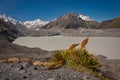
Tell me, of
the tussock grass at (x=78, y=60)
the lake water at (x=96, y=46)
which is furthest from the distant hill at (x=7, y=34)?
the tussock grass at (x=78, y=60)

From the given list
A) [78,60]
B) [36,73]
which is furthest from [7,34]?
[36,73]

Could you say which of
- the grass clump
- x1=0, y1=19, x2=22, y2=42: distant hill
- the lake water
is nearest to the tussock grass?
the grass clump

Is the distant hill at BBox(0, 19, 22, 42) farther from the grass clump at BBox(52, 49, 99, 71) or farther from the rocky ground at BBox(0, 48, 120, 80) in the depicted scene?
the rocky ground at BBox(0, 48, 120, 80)

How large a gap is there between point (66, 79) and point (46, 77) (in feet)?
1.32

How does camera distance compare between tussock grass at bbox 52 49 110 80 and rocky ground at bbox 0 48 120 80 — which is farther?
tussock grass at bbox 52 49 110 80

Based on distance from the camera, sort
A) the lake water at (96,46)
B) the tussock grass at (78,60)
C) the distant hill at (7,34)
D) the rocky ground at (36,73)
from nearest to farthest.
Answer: the rocky ground at (36,73), the tussock grass at (78,60), the lake water at (96,46), the distant hill at (7,34)

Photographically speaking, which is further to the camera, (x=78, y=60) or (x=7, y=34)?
(x=7, y=34)

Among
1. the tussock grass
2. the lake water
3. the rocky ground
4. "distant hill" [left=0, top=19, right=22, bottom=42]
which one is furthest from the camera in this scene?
"distant hill" [left=0, top=19, right=22, bottom=42]

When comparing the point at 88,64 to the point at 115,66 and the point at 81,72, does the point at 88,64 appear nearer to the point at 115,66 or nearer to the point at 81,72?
the point at 81,72

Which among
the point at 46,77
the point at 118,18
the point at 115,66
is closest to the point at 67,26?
→ the point at 118,18

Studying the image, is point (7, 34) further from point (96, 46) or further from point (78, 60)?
point (78, 60)

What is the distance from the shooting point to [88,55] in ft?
23.3

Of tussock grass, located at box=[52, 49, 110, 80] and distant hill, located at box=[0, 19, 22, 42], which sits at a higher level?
distant hill, located at box=[0, 19, 22, 42]

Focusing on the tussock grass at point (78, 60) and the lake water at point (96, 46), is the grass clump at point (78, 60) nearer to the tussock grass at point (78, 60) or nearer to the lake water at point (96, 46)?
the tussock grass at point (78, 60)
